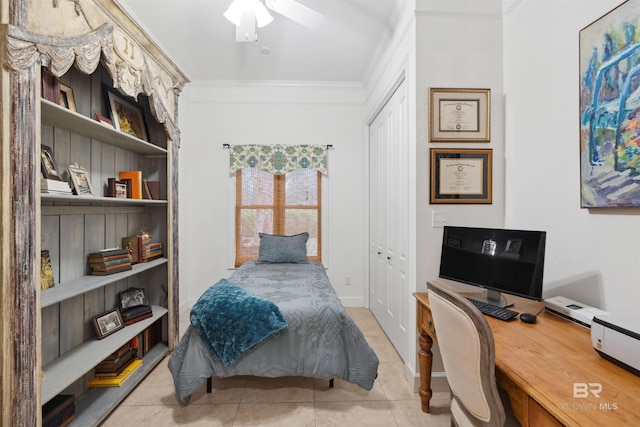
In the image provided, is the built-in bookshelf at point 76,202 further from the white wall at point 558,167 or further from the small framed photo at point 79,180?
the white wall at point 558,167

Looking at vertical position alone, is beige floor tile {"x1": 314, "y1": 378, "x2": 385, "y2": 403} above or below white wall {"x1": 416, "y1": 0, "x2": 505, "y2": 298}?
below

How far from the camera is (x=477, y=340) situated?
965mm

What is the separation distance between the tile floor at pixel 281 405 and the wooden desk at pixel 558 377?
0.89 metres

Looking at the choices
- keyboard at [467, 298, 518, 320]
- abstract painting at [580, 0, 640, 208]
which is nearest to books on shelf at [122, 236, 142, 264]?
keyboard at [467, 298, 518, 320]

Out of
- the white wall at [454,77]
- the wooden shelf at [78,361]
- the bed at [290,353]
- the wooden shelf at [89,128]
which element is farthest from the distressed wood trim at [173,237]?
the white wall at [454,77]

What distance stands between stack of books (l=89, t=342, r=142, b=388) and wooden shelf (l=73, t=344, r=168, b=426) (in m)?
0.03

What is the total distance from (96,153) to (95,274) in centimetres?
87

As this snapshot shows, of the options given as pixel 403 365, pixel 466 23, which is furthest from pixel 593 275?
pixel 466 23

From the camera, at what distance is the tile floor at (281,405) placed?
1.78 m

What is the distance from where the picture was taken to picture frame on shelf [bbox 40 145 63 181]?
5.12ft

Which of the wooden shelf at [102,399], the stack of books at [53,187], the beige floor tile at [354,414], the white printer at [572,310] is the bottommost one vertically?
the beige floor tile at [354,414]

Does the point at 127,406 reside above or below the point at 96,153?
below

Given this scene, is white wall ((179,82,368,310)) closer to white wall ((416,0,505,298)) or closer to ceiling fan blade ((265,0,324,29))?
ceiling fan blade ((265,0,324,29))

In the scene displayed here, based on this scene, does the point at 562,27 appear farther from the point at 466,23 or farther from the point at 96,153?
the point at 96,153
